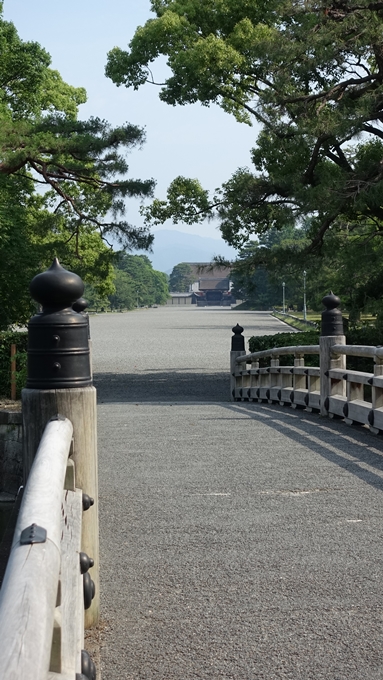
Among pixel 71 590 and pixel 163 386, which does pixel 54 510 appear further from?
pixel 163 386

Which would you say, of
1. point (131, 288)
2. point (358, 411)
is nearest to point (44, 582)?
point (358, 411)

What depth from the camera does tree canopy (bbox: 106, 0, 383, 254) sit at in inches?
668

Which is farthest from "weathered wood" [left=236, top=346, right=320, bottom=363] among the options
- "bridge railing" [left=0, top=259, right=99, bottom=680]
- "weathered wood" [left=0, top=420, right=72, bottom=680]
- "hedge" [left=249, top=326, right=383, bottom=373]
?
"weathered wood" [left=0, top=420, right=72, bottom=680]

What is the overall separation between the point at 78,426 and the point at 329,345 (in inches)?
335

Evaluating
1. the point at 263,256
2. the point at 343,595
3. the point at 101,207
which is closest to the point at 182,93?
the point at 101,207

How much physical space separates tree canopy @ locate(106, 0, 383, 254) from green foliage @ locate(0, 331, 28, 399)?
5.82 metres

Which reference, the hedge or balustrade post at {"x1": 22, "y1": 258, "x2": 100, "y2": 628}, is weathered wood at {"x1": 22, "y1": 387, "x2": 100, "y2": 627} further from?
the hedge

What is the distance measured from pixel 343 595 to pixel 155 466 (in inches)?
160

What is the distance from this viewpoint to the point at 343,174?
17.7 metres

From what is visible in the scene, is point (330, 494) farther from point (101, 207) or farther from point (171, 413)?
point (101, 207)

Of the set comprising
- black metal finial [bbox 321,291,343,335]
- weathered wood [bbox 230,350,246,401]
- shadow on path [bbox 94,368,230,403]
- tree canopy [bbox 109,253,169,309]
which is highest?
→ tree canopy [bbox 109,253,169,309]

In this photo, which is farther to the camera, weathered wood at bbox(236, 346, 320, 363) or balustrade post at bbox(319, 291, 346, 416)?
weathered wood at bbox(236, 346, 320, 363)

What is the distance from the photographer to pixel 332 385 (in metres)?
12.1

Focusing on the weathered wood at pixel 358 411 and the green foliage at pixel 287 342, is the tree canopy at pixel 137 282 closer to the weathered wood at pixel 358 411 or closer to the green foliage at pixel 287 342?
the green foliage at pixel 287 342
